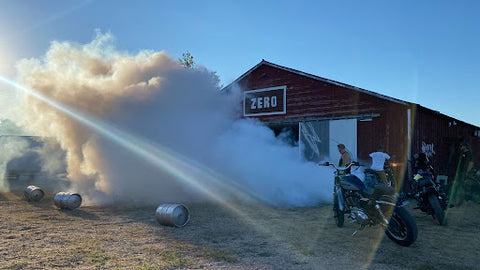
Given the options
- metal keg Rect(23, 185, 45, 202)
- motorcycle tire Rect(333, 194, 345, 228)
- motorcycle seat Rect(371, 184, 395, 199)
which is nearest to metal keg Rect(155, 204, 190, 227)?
motorcycle tire Rect(333, 194, 345, 228)

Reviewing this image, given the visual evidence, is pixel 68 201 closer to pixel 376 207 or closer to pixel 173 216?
pixel 173 216

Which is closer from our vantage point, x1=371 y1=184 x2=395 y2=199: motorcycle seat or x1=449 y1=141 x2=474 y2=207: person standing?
x1=371 y1=184 x2=395 y2=199: motorcycle seat

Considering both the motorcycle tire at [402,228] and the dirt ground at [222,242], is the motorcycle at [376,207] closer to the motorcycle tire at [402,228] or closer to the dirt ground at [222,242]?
the motorcycle tire at [402,228]

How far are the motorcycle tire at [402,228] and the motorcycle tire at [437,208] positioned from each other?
225 cm

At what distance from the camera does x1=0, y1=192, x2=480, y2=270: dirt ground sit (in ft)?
15.9

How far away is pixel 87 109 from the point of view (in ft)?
39.1

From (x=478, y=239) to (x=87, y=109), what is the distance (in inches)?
444

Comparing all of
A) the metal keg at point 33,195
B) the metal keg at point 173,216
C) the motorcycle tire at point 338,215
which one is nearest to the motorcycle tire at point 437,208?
the motorcycle tire at point 338,215

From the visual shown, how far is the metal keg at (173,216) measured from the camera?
23.3ft

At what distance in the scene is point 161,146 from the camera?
38.7 feet

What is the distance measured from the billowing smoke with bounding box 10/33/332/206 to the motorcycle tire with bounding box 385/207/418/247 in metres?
4.75

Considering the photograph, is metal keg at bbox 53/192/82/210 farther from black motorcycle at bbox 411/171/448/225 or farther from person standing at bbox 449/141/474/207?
person standing at bbox 449/141/474/207

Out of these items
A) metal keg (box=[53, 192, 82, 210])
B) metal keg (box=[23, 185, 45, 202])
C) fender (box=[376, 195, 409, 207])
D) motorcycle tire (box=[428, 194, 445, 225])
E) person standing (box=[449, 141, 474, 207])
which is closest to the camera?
fender (box=[376, 195, 409, 207])

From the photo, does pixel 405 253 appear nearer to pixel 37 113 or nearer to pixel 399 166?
pixel 399 166
